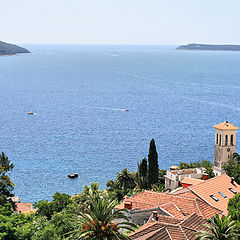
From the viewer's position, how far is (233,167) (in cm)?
5409

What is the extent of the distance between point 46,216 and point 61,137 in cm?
4926

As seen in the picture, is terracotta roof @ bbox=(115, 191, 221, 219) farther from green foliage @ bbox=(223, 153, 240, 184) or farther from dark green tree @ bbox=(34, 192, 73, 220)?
green foliage @ bbox=(223, 153, 240, 184)

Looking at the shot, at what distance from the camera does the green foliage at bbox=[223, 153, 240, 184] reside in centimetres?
5207

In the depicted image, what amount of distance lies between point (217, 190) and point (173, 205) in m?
9.37

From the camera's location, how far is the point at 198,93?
15400 cm

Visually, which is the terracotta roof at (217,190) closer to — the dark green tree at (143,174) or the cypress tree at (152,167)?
the cypress tree at (152,167)

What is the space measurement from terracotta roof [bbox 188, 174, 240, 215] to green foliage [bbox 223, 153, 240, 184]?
2557 millimetres

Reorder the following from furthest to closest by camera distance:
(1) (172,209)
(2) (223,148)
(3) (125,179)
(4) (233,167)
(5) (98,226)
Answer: (2) (223,148) < (3) (125,179) < (4) (233,167) < (1) (172,209) < (5) (98,226)

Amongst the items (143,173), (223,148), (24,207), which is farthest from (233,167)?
(24,207)

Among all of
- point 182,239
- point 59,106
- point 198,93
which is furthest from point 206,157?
point 198,93

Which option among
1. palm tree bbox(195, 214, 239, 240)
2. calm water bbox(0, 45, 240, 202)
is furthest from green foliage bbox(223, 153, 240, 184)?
palm tree bbox(195, 214, 239, 240)

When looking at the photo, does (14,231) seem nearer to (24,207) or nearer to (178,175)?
(24,207)

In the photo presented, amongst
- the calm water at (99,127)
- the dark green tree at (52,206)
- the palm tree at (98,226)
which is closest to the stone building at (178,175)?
the calm water at (99,127)

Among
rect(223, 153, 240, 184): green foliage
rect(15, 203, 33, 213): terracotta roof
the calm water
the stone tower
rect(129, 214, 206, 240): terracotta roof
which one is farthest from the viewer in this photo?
the calm water
